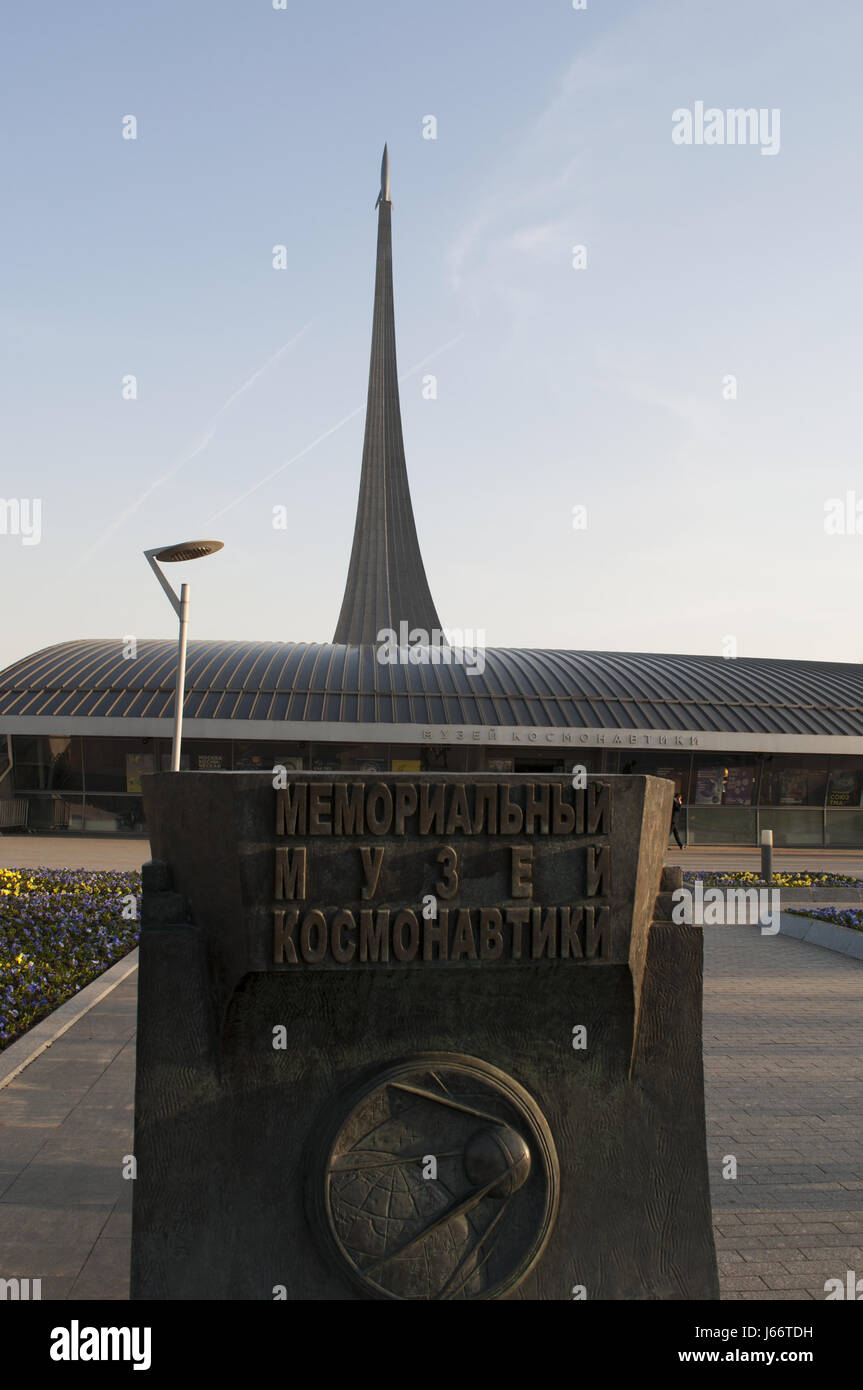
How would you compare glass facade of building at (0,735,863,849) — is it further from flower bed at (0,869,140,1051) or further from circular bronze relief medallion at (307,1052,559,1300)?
circular bronze relief medallion at (307,1052,559,1300)

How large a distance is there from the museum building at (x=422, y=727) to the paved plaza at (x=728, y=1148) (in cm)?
1486

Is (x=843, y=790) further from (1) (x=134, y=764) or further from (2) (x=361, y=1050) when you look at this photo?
(2) (x=361, y=1050)

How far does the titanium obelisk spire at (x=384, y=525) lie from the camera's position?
53.3 m

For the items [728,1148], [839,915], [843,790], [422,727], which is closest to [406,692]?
[422,727]

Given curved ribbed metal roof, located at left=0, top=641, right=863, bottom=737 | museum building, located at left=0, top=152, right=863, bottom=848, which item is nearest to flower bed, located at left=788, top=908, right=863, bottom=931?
museum building, located at left=0, top=152, right=863, bottom=848

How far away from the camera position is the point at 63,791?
2488cm

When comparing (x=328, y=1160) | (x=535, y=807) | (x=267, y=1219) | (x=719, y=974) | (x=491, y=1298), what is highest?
(x=535, y=807)

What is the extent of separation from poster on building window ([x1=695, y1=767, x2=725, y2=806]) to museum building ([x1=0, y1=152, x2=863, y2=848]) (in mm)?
37

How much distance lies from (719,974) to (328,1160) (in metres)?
8.30

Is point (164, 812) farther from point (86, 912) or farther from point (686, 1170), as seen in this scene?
point (86, 912)

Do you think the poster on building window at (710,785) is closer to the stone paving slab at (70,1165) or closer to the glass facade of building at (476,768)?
the glass facade of building at (476,768)

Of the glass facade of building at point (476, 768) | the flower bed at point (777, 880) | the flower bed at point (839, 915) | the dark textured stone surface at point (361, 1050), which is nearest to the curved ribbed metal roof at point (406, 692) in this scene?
the glass facade of building at point (476, 768)
